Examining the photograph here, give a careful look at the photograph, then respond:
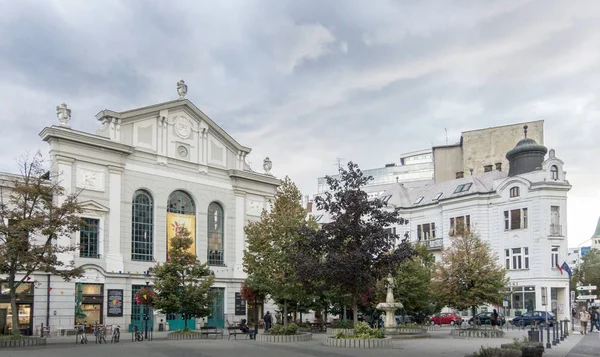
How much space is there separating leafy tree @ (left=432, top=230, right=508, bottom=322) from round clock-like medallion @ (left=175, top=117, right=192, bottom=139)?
23.4 metres

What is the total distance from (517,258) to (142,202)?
111ft

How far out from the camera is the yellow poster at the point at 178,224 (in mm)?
49406

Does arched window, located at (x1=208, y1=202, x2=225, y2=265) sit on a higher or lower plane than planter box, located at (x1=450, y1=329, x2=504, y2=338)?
higher

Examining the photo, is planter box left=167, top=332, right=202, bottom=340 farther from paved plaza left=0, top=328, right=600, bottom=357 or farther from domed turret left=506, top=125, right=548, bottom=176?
domed turret left=506, top=125, right=548, bottom=176

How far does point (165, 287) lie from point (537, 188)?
3534 centimetres

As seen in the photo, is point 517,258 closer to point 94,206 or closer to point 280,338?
point 280,338

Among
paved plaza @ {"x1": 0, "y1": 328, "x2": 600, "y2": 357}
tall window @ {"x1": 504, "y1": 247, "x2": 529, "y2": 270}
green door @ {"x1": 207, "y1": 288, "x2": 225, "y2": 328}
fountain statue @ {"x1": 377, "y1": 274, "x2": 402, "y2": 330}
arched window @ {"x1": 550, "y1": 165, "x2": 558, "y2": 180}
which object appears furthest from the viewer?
tall window @ {"x1": 504, "y1": 247, "x2": 529, "y2": 270}

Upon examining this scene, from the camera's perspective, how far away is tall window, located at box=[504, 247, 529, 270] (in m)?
58.0

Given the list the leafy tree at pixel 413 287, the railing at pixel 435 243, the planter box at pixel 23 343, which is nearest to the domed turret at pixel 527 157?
the railing at pixel 435 243

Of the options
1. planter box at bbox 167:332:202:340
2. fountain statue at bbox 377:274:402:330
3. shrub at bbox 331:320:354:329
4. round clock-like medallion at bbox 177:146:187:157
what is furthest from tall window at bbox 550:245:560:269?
planter box at bbox 167:332:202:340

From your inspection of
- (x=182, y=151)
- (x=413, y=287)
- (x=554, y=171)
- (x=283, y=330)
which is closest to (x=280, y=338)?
(x=283, y=330)

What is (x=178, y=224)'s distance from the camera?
50219 mm

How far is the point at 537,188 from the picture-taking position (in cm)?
5716

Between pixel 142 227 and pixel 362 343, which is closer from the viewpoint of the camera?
pixel 362 343
